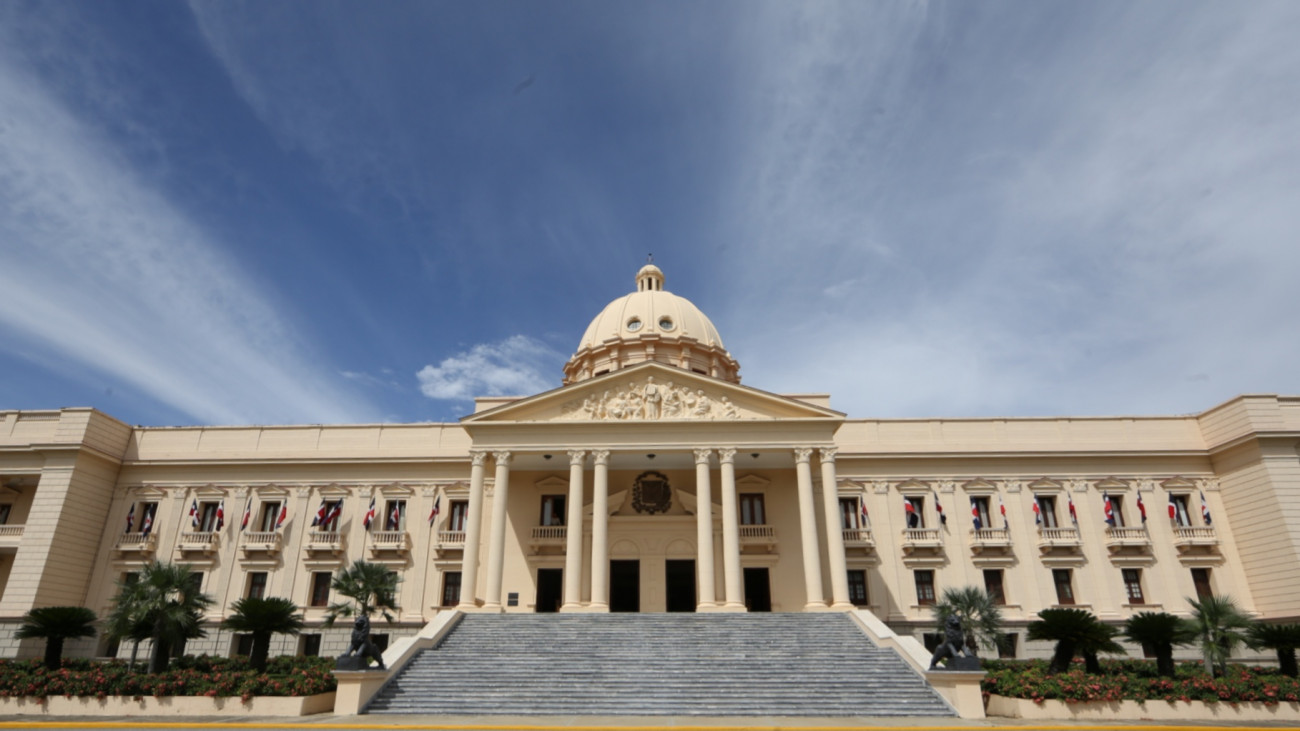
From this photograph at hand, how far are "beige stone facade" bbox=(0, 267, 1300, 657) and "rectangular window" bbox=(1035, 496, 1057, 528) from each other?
0.14m

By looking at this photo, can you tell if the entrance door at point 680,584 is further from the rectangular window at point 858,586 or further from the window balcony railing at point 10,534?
the window balcony railing at point 10,534

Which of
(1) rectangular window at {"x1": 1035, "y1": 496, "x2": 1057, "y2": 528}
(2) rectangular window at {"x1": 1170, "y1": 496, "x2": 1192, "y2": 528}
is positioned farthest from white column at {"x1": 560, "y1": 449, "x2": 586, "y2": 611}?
(2) rectangular window at {"x1": 1170, "y1": 496, "x2": 1192, "y2": 528}

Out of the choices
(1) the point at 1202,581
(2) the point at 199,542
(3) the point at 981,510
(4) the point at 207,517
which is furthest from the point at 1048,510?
(4) the point at 207,517

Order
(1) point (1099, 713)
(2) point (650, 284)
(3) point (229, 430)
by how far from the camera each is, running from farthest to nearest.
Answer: (2) point (650, 284), (3) point (229, 430), (1) point (1099, 713)

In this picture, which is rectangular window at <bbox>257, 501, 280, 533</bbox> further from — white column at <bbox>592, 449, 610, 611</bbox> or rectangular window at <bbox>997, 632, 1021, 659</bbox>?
rectangular window at <bbox>997, 632, 1021, 659</bbox>

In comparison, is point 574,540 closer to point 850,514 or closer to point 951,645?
point 850,514

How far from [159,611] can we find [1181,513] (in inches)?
1624

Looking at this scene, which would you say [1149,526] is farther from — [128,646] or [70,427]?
[70,427]

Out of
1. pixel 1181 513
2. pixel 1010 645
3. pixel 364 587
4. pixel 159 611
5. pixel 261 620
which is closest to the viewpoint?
pixel 159 611

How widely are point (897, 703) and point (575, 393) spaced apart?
709 inches

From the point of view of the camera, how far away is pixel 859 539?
111ft

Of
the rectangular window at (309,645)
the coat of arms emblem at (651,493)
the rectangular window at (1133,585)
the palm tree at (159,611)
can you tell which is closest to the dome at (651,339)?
the coat of arms emblem at (651,493)

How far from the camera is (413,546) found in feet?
114

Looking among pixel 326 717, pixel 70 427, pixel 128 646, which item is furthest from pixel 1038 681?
pixel 70 427
